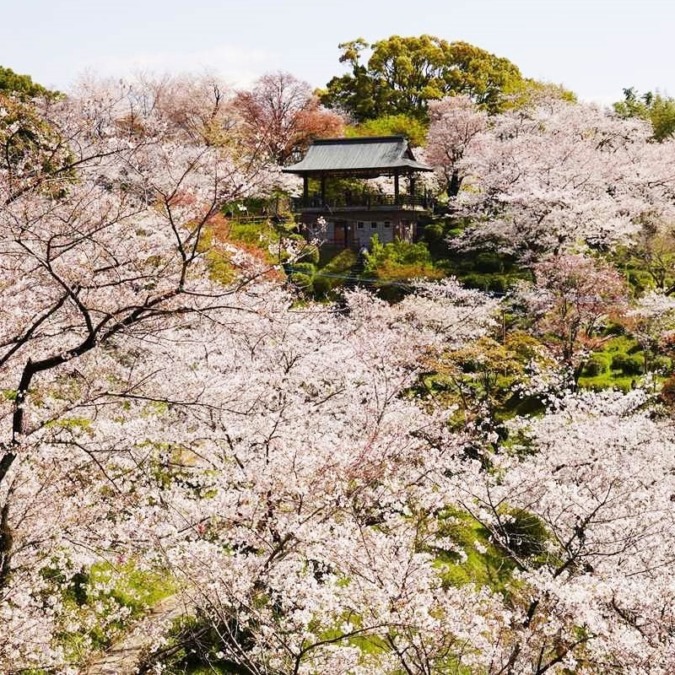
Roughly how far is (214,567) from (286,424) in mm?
3868

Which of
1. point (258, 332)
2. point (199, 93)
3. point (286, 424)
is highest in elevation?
point (199, 93)

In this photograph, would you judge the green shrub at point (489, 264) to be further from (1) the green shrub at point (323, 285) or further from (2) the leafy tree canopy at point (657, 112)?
(2) the leafy tree canopy at point (657, 112)

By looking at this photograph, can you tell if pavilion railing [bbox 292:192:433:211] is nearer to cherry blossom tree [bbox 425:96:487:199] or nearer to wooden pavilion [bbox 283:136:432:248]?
wooden pavilion [bbox 283:136:432:248]

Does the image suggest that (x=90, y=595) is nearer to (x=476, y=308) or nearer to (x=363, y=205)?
(x=476, y=308)

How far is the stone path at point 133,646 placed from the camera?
895cm

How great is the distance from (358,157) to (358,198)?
2.29m

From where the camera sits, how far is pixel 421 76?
49.5 metres

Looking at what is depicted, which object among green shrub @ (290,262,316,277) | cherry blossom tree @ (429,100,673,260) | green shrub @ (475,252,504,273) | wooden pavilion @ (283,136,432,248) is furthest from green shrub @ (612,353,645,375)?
green shrub @ (290,262,316,277)

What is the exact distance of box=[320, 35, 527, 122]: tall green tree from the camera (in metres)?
47.9

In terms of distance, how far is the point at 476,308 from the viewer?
25297mm

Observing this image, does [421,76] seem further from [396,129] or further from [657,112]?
[657,112]

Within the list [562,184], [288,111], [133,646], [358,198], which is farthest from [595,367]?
[288,111]

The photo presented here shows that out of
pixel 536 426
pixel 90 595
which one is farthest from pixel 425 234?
pixel 90 595

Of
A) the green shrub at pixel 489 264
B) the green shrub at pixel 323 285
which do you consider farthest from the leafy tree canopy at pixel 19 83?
the green shrub at pixel 489 264
